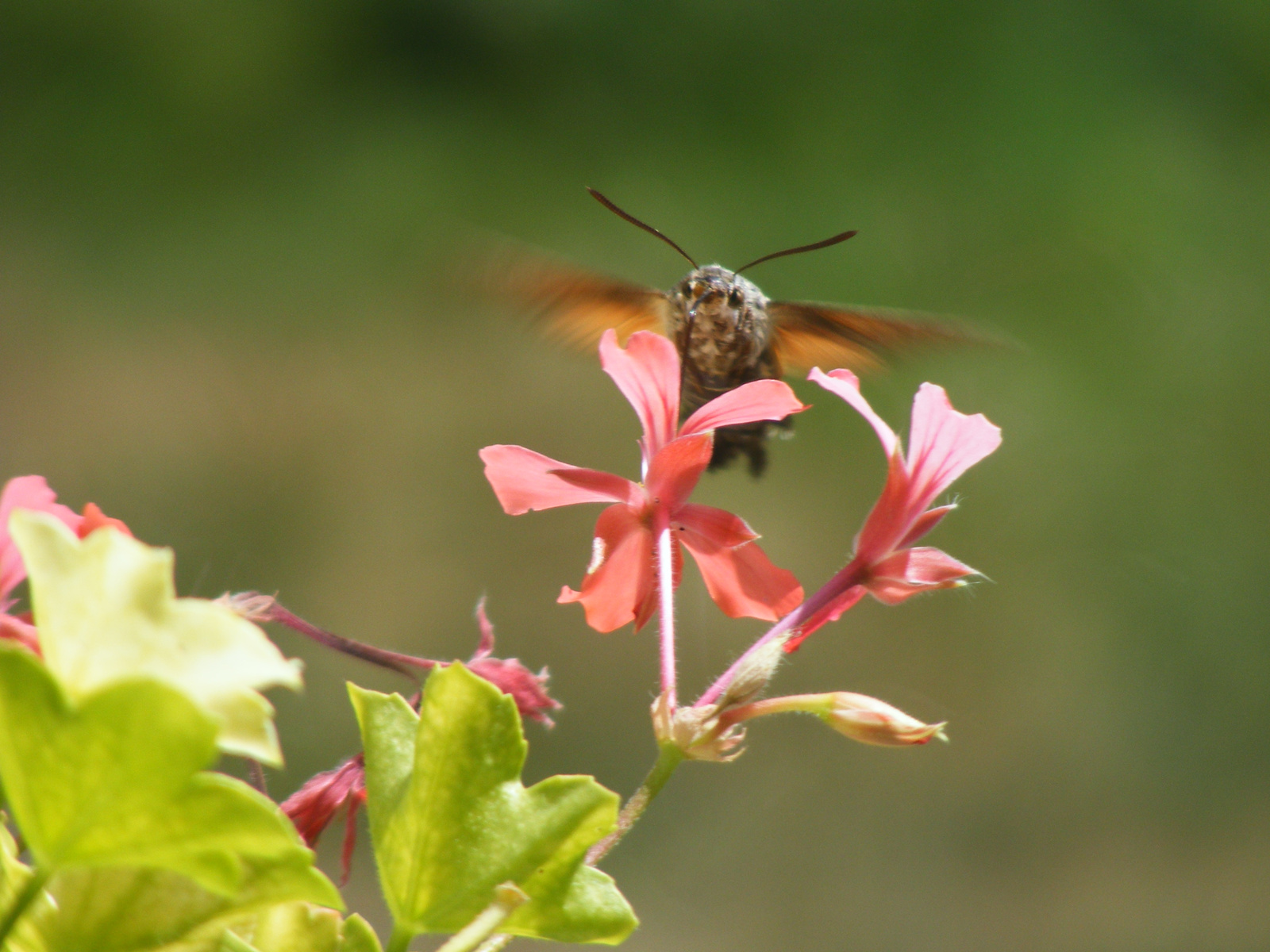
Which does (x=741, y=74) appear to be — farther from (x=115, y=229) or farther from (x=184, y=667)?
(x=184, y=667)

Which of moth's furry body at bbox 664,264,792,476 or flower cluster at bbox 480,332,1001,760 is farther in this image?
moth's furry body at bbox 664,264,792,476

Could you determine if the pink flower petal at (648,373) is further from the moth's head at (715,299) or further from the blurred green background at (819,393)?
the blurred green background at (819,393)

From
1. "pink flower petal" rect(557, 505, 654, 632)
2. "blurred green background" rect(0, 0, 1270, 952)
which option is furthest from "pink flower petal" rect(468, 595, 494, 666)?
"blurred green background" rect(0, 0, 1270, 952)

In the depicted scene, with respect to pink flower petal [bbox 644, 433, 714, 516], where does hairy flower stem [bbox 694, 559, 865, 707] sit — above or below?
below

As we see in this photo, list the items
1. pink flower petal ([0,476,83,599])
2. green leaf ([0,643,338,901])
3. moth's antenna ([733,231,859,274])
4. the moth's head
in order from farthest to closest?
1. the moth's head
2. moth's antenna ([733,231,859,274])
3. pink flower petal ([0,476,83,599])
4. green leaf ([0,643,338,901])

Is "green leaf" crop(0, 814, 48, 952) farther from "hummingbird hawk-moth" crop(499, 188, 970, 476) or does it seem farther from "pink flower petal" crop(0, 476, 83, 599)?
"hummingbird hawk-moth" crop(499, 188, 970, 476)

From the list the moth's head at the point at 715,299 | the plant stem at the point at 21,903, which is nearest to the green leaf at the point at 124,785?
the plant stem at the point at 21,903

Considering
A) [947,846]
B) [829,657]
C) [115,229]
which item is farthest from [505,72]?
[947,846]
